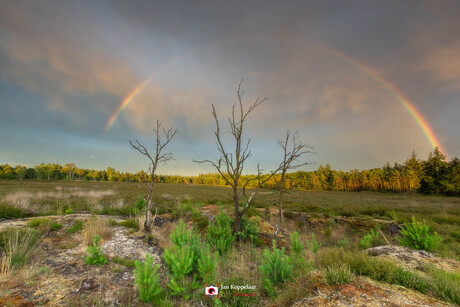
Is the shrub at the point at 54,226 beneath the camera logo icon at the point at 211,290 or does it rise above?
above

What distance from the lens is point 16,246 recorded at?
14.7ft

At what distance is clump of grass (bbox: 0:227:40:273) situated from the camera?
4258 millimetres

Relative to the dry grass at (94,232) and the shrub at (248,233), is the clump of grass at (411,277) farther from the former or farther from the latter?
the dry grass at (94,232)

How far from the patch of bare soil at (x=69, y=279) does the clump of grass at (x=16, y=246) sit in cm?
21

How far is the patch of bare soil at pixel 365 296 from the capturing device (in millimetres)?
2139

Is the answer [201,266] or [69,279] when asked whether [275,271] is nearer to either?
[201,266]

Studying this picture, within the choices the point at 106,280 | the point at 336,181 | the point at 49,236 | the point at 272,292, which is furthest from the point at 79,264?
the point at 336,181

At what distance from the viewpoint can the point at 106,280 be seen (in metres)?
4.29

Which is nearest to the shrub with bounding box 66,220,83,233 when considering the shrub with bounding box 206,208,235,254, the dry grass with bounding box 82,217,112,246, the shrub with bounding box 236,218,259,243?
the dry grass with bounding box 82,217,112,246

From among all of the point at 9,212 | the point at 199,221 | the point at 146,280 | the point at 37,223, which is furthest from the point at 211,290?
the point at 9,212

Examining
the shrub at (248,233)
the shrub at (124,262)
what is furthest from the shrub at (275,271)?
the shrub at (248,233)

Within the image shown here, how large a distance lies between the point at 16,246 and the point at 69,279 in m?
1.78

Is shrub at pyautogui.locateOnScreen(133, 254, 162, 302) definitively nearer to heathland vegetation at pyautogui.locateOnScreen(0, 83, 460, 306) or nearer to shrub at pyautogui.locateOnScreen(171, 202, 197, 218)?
heathland vegetation at pyautogui.locateOnScreen(0, 83, 460, 306)

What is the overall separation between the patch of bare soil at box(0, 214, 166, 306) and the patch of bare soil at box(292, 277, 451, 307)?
11.9 ft
